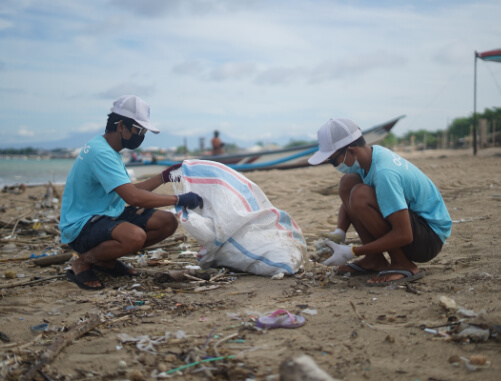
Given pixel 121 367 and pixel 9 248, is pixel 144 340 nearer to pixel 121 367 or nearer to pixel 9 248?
pixel 121 367

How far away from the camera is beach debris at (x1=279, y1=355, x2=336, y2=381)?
142cm

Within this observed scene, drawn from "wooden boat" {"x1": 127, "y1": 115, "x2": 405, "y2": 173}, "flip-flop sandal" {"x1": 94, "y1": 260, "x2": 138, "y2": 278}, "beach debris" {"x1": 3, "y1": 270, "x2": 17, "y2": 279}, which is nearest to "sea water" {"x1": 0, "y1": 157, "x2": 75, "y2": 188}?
"wooden boat" {"x1": 127, "y1": 115, "x2": 405, "y2": 173}

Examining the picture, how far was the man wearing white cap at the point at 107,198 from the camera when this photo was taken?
3229 mm

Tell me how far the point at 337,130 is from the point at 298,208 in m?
3.16

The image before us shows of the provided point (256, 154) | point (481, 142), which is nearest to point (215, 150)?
point (256, 154)

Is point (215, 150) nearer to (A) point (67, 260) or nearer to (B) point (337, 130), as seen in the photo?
(A) point (67, 260)

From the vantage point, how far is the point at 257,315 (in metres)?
2.45

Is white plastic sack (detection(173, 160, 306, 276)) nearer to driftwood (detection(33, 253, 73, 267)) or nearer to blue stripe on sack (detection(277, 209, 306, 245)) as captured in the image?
blue stripe on sack (detection(277, 209, 306, 245))

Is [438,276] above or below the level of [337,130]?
below

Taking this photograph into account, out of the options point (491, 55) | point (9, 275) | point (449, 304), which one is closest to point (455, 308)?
point (449, 304)

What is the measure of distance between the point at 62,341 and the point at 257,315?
3.14 ft

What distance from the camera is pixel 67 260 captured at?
4.09 metres

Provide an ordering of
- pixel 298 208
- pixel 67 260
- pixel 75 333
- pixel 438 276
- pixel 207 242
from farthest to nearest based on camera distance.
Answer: pixel 298 208 → pixel 67 260 → pixel 207 242 → pixel 438 276 → pixel 75 333

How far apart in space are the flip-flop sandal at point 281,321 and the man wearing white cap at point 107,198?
1266mm
